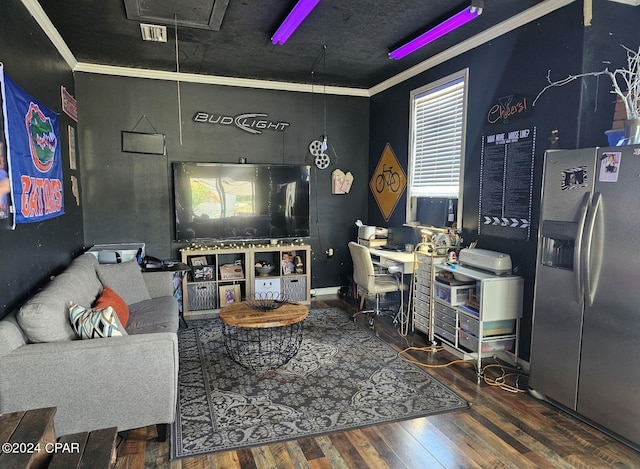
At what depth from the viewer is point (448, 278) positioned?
12.4ft

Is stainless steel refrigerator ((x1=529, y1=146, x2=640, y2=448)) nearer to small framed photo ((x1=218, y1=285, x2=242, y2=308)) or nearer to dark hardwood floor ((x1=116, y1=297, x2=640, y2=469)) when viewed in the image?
dark hardwood floor ((x1=116, y1=297, x2=640, y2=469))

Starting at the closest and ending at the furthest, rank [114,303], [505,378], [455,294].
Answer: [114,303] < [505,378] < [455,294]

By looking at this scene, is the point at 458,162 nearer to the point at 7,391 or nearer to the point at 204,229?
the point at 204,229

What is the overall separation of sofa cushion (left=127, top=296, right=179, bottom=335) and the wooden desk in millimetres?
2240

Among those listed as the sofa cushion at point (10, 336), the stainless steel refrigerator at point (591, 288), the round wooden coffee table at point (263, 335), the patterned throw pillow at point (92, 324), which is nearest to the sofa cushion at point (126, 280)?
the round wooden coffee table at point (263, 335)

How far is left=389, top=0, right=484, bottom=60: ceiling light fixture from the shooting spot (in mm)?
2917

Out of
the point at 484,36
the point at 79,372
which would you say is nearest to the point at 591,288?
the point at 484,36

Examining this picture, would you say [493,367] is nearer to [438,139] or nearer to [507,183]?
[507,183]

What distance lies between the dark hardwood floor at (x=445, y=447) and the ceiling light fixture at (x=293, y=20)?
2908 millimetres

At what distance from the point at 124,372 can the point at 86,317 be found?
0.44m

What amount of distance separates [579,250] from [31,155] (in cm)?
371

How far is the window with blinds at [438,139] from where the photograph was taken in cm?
411

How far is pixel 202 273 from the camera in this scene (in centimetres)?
491

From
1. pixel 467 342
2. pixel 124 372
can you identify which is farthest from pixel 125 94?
pixel 467 342
